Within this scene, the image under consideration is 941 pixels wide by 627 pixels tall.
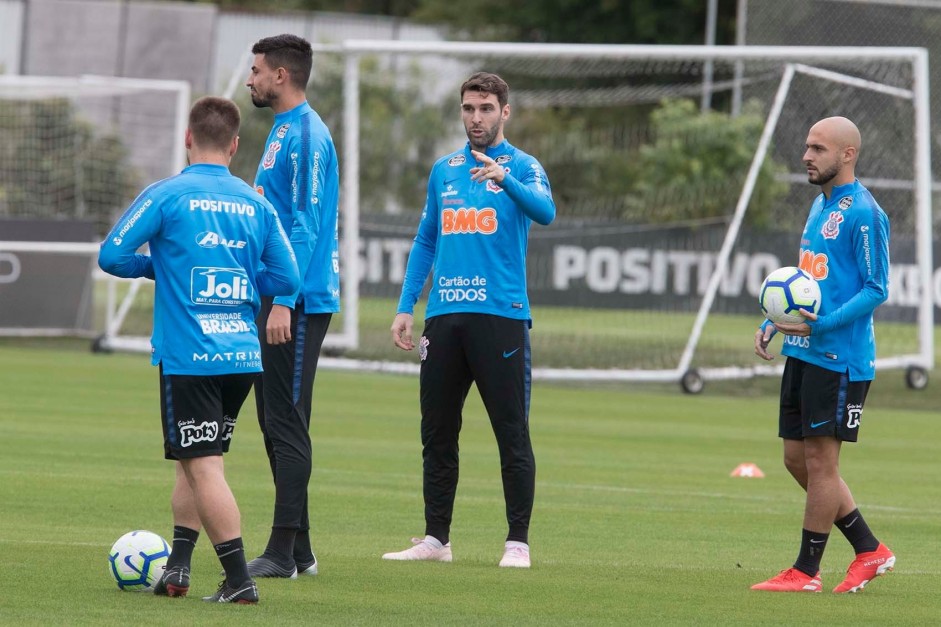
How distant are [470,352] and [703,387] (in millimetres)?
12738

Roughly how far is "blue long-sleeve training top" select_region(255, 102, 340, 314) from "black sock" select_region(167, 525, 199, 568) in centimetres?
116

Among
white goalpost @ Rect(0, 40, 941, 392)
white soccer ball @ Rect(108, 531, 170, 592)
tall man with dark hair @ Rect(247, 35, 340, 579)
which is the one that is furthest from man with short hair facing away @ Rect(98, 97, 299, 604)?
white goalpost @ Rect(0, 40, 941, 392)

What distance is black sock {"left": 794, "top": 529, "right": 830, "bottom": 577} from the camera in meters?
7.55

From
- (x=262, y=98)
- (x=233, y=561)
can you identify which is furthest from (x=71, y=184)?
(x=233, y=561)

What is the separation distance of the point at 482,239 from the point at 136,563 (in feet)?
7.55

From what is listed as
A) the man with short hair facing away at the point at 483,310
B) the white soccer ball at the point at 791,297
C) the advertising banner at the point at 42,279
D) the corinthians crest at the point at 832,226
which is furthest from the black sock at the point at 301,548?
the advertising banner at the point at 42,279

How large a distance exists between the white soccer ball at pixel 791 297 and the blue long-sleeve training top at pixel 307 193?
1.99m

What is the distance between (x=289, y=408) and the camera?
24.3ft

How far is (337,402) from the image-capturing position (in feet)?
56.0

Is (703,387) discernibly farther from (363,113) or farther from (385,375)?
(363,113)

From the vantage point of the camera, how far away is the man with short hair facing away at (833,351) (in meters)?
7.44

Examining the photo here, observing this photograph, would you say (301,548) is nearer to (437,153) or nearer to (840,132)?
(840,132)

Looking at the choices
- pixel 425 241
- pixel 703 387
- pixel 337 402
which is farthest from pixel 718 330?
pixel 425 241

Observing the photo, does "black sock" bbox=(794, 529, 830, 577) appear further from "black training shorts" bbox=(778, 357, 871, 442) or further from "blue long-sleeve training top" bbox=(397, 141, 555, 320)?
"blue long-sleeve training top" bbox=(397, 141, 555, 320)
